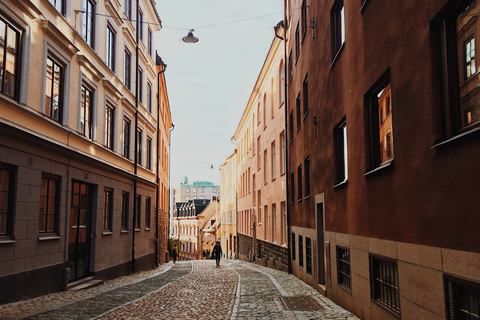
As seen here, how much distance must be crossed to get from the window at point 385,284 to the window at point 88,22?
1161 cm

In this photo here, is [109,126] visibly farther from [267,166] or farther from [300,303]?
[267,166]

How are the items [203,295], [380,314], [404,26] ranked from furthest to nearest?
[203,295] → [380,314] → [404,26]

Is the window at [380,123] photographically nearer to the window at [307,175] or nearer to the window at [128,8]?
the window at [307,175]

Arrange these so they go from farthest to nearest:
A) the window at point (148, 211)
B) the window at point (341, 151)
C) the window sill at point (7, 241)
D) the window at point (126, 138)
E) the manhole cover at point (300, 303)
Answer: the window at point (148, 211), the window at point (126, 138), the window at point (341, 151), the manhole cover at point (300, 303), the window sill at point (7, 241)

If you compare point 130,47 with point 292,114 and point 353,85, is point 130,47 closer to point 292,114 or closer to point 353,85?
point 292,114

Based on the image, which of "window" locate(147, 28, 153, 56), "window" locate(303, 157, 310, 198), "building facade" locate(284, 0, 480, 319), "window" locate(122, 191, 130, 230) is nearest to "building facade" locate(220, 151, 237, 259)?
"window" locate(147, 28, 153, 56)

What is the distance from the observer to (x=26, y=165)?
10.7 meters

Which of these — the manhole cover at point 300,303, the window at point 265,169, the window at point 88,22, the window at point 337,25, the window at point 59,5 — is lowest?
the manhole cover at point 300,303

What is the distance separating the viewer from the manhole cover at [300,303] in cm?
1042

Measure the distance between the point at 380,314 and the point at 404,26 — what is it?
4.49 meters

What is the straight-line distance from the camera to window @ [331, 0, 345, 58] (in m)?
11.3

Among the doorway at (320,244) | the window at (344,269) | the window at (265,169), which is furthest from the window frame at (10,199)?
the window at (265,169)

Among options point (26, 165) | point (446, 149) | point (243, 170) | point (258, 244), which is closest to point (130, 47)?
point (26, 165)

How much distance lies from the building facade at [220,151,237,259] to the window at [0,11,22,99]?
3902 cm
